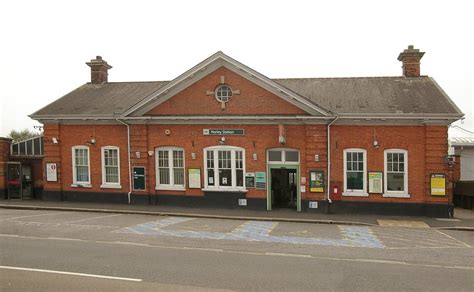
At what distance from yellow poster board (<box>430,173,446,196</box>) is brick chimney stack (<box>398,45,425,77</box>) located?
6.38 m

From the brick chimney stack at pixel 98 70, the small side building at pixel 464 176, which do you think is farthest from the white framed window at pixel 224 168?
the small side building at pixel 464 176

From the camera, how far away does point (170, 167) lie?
19703 millimetres

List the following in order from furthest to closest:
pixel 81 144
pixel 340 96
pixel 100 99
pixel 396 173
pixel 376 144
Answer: pixel 100 99 → pixel 81 144 → pixel 340 96 → pixel 396 173 → pixel 376 144

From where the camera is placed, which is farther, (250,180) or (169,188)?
(169,188)

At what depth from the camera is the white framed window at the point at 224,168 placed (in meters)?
18.9

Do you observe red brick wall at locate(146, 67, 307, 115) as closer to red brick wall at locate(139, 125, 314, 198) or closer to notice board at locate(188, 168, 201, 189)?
red brick wall at locate(139, 125, 314, 198)

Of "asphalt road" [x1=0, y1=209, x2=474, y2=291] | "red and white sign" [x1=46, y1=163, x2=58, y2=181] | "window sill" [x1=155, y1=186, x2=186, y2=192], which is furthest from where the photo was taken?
"red and white sign" [x1=46, y1=163, x2=58, y2=181]

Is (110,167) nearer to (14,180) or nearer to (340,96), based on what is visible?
(14,180)

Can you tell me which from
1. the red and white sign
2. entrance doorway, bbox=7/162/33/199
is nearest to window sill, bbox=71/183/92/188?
the red and white sign

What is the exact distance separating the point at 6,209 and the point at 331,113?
15.8 metres

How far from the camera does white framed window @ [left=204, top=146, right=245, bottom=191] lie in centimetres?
1886

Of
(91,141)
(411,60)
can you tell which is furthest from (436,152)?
(91,141)

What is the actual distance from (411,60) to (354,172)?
7434mm

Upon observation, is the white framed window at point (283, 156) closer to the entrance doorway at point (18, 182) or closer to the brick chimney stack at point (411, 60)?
the brick chimney stack at point (411, 60)
